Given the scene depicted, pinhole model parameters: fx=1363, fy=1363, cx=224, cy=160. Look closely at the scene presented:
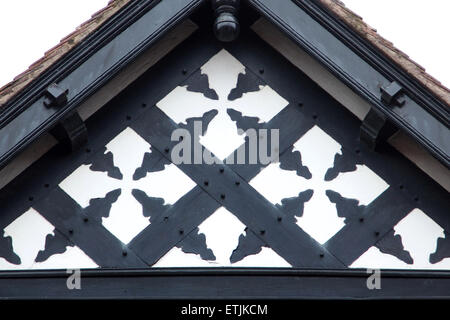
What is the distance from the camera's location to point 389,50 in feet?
26.0

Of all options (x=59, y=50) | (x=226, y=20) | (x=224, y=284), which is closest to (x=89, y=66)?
(x=59, y=50)

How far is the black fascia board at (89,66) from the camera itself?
7.71 metres

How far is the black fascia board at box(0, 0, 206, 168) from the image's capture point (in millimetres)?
7707

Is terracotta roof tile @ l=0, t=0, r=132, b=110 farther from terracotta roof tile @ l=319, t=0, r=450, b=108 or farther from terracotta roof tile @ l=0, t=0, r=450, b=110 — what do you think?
terracotta roof tile @ l=319, t=0, r=450, b=108

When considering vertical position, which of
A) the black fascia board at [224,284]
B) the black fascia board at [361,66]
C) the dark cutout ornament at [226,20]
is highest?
the dark cutout ornament at [226,20]

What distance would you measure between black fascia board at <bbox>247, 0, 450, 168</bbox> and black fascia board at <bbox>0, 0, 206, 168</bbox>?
586 mm

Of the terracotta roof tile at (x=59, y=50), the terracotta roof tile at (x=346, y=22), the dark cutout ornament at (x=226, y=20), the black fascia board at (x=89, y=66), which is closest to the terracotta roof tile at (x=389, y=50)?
the terracotta roof tile at (x=346, y=22)

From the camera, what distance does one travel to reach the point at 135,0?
807 cm

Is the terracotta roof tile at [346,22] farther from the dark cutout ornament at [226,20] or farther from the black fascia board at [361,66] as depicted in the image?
the dark cutout ornament at [226,20]

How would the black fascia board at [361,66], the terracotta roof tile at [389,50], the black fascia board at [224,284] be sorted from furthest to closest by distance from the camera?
the terracotta roof tile at [389,50]
the black fascia board at [361,66]
the black fascia board at [224,284]

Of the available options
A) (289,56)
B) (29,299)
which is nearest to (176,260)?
(29,299)

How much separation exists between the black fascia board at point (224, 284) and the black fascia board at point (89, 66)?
0.74m

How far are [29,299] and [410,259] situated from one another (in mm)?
2200

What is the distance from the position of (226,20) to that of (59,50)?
101 cm
